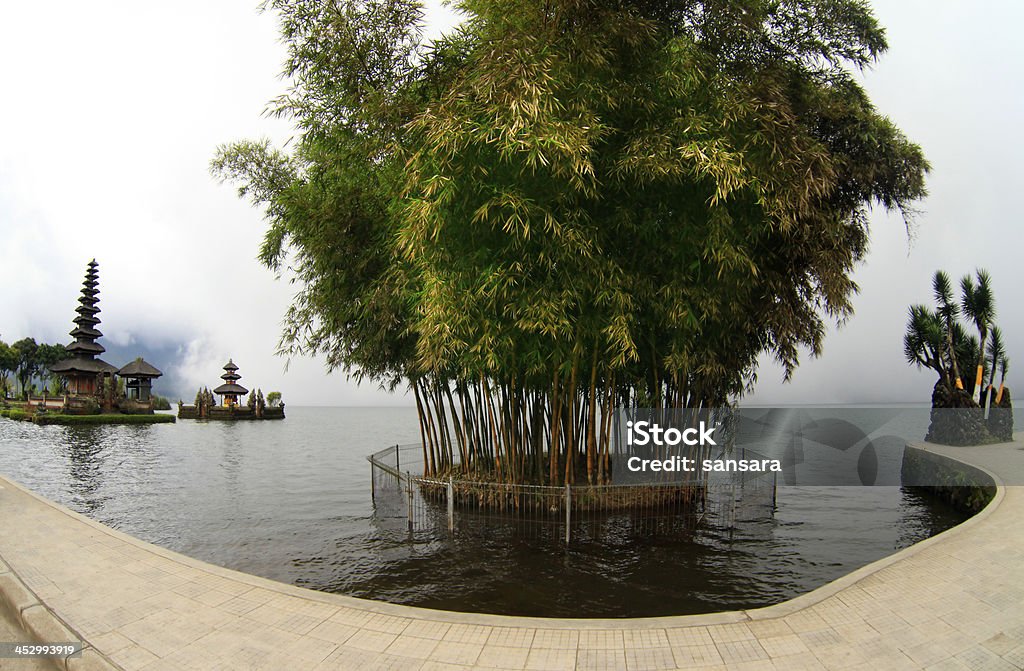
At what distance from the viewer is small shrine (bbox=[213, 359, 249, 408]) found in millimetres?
44312

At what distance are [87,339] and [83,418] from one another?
8.13m

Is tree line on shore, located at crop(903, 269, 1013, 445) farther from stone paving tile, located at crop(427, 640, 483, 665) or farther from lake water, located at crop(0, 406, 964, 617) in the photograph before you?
stone paving tile, located at crop(427, 640, 483, 665)

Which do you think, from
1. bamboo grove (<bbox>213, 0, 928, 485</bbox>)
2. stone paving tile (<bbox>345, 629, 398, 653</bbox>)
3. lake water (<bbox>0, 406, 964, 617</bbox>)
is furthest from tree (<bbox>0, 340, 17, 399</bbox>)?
stone paving tile (<bbox>345, 629, 398, 653</bbox>)

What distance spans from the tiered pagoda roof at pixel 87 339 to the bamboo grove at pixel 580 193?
34.2 m

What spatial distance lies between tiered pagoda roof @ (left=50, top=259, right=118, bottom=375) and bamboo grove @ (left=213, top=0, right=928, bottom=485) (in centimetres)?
3421

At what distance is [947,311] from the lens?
15648 mm

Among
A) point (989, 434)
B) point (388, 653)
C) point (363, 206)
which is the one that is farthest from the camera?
point (989, 434)

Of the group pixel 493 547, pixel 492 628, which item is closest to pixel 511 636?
pixel 492 628

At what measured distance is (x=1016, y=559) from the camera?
5066mm

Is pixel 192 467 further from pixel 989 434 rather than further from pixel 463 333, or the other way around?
pixel 989 434

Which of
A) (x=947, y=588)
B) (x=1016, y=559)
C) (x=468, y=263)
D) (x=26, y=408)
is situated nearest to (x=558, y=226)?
(x=468, y=263)

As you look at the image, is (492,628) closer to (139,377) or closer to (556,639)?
(556,639)

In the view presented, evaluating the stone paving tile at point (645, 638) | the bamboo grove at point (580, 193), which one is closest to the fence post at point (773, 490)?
the bamboo grove at point (580, 193)

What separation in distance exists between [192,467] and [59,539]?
1130cm
